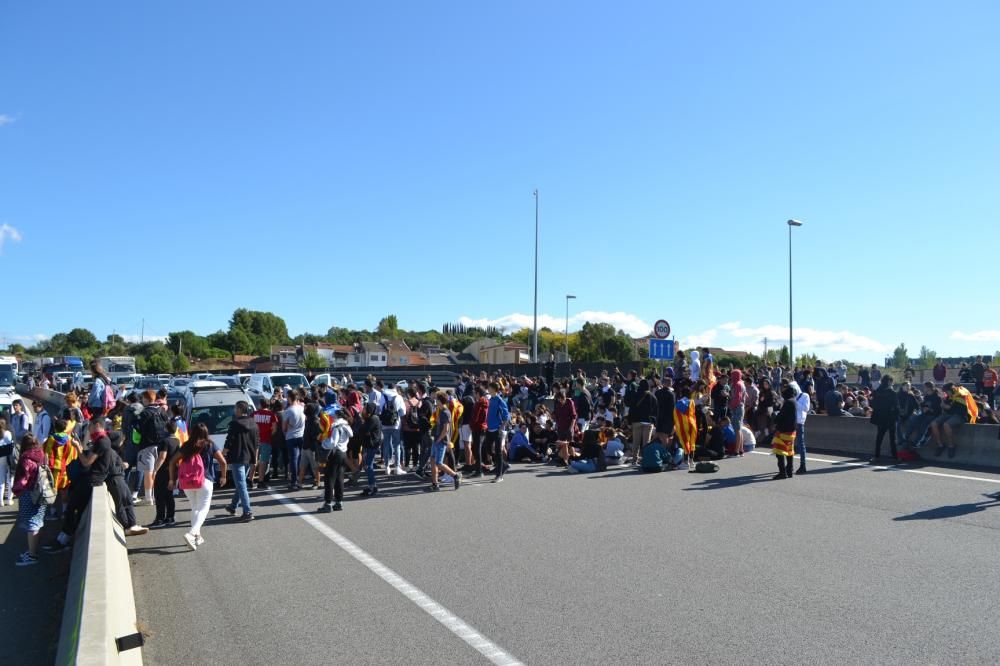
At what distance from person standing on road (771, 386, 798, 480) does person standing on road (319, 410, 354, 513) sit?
7.79 m

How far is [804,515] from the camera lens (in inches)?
424

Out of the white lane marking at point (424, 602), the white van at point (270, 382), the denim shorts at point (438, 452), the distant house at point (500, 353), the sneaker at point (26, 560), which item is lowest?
the sneaker at point (26, 560)

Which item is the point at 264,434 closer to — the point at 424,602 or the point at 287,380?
the point at 424,602

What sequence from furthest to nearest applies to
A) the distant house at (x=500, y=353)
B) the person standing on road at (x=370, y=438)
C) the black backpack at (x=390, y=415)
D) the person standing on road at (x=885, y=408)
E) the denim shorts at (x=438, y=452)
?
the distant house at (x=500, y=353), the black backpack at (x=390, y=415), the person standing on road at (x=885, y=408), the denim shorts at (x=438, y=452), the person standing on road at (x=370, y=438)

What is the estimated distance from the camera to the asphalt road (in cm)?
584

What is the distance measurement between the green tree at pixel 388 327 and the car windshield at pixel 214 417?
172417mm

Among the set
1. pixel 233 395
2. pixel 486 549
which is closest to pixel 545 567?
pixel 486 549

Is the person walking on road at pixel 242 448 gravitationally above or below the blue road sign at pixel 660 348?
below

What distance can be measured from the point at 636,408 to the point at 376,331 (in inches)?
7036

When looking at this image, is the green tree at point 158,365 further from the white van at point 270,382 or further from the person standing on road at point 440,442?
the person standing on road at point 440,442

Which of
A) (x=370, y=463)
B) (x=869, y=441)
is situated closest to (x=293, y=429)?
(x=370, y=463)

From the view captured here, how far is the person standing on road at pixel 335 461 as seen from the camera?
1171 cm

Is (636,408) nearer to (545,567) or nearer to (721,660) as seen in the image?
(545,567)

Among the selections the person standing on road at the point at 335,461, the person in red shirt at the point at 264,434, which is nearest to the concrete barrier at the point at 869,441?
the person standing on road at the point at 335,461
